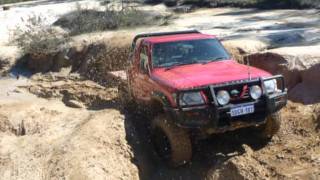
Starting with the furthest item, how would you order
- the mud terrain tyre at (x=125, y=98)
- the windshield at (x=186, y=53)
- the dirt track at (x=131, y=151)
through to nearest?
the mud terrain tyre at (x=125, y=98)
the windshield at (x=186, y=53)
the dirt track at (x=131, y=151)

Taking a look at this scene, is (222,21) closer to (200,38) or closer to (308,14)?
(308,14)

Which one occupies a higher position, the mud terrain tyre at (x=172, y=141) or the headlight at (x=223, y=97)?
the headlight at (x=223, y=97)

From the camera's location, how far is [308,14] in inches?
814

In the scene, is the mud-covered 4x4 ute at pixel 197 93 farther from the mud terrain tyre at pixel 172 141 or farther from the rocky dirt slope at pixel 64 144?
the rocky dirt slope at pixel 64 144

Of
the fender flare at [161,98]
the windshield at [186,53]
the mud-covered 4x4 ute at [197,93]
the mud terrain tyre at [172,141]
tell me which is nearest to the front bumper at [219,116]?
the mud-covered 4x4 ute at [197,93]

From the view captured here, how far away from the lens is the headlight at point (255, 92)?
7.51 metres

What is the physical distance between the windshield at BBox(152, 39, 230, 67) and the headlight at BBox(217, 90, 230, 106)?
135 cm

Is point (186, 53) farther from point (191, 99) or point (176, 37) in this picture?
point (191, 99)

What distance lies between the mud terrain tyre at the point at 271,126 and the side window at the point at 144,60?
6.65ft

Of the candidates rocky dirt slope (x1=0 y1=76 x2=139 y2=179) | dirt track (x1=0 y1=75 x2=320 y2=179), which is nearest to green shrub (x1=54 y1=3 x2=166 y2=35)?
rocky dirt slope (x1=0 y1=76 x2=139 y2=179)

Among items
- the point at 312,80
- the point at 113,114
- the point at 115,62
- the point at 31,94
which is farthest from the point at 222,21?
the point at 113,114

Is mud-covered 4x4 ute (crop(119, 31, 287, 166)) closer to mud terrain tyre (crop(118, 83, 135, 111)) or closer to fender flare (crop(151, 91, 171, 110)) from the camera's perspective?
fender flare (crop(151, 91, 171, 110))

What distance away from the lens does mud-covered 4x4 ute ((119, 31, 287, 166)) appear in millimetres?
7383

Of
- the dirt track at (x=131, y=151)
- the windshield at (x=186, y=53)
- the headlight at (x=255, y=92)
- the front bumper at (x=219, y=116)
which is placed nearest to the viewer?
the front bumper at (x=219, y=116)
